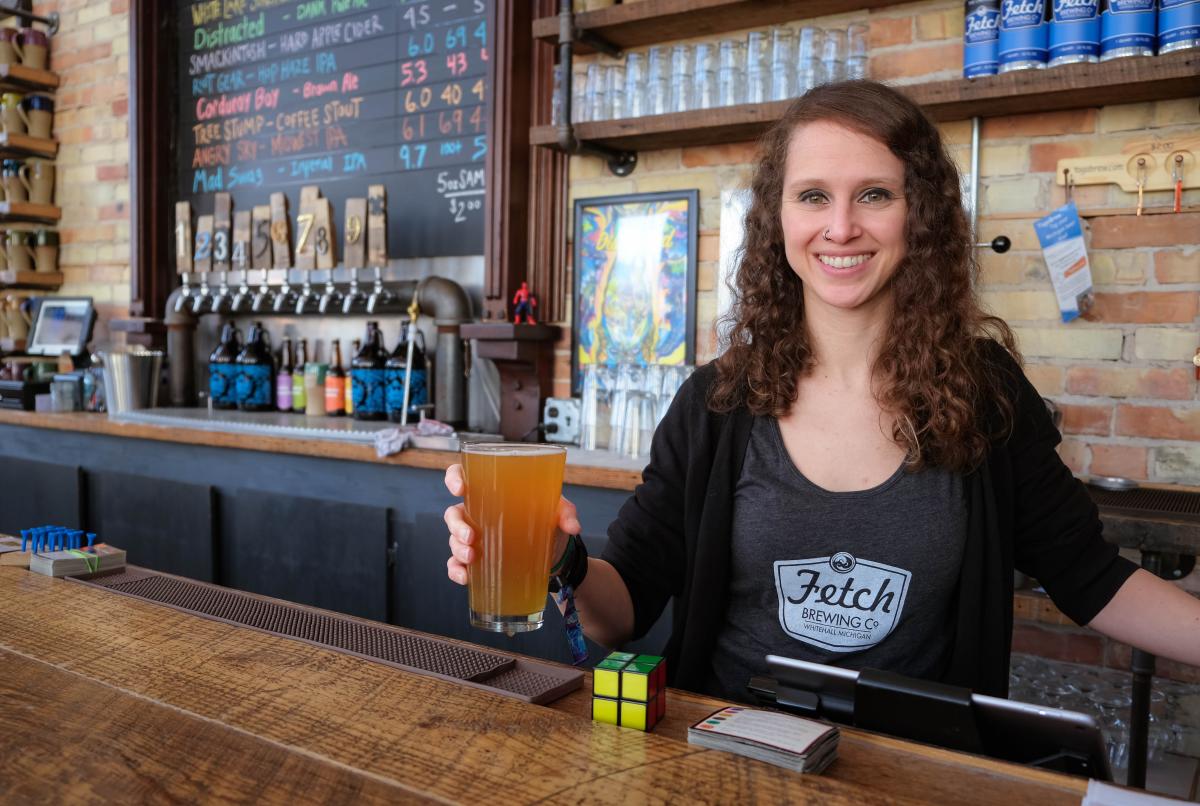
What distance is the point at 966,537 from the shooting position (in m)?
1.21

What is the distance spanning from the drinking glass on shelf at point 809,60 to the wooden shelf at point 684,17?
0.13 metres

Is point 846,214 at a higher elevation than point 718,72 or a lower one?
lower

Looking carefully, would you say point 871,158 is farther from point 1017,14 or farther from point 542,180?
point 542,180

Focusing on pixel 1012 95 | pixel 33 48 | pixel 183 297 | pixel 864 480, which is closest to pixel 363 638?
pixel 864 480

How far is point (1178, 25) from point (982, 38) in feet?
1.27

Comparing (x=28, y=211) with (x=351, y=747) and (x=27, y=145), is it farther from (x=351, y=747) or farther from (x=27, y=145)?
(x=351, y=747)

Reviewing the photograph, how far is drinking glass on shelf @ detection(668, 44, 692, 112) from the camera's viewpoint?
2582 mm

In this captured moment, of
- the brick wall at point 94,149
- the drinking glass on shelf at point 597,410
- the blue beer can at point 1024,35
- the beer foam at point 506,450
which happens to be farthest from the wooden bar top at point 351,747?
the brick wall at point 94,149

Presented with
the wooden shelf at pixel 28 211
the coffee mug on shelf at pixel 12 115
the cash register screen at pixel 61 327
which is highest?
the coffee mug on shelf at pixel 12 115

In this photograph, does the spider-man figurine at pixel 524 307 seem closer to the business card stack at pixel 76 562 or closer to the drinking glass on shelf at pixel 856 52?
the drinking glass on shelf at pixel 856 52

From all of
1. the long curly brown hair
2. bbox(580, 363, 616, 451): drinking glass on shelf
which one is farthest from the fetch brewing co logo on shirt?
bbox(580, 363, 616, 451): drinking glass on shelf

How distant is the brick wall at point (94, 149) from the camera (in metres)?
4.21

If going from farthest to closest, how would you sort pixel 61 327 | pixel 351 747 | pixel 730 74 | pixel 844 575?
pixel 61 327 → pixel 730 74 → pixel 844 575 → pixel 351 747

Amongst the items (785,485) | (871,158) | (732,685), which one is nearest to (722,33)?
(871,158)
